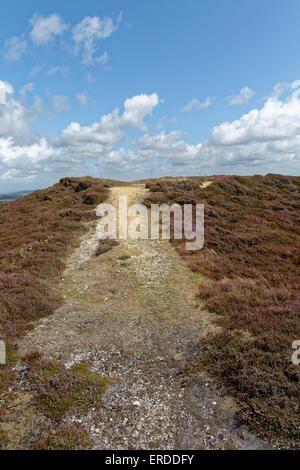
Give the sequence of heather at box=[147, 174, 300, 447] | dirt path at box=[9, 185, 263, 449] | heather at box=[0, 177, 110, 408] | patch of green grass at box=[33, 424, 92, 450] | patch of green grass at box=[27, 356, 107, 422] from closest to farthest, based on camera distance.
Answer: patch of green grass at box=[33, 424, 92, 450], dirt path at box=[9, 185, 263, 449], heather at box=[147, 174, 300, 447], patch of green grass at box=[27, 356, 107, 422], heather at box=[0, 177, 110, 408]

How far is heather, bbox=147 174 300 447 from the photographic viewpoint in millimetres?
6172

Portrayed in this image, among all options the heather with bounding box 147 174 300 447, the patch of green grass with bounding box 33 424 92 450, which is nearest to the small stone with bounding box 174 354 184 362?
the heather with bounding box 147 174 300 447

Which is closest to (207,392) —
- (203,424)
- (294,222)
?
(203,424)

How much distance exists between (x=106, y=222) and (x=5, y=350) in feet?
50.1

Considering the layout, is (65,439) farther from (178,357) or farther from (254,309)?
(254,309)

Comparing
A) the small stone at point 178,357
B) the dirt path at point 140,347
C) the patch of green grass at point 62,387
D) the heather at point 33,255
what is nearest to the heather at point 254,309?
the small stone at point 178,357

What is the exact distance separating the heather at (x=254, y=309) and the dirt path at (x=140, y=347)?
57 cm

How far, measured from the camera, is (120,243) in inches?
746

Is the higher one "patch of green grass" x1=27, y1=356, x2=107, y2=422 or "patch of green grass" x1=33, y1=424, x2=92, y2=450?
"patch of green grass" x1=27, y1=356, x2=107, y2=422

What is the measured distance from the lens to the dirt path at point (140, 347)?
5.80 meters

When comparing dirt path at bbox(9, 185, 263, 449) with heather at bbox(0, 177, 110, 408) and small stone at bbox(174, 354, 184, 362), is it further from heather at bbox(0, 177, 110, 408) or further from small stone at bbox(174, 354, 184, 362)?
heather at bbox(0, 177, 110, 408)

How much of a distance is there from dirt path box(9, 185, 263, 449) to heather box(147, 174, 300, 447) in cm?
57

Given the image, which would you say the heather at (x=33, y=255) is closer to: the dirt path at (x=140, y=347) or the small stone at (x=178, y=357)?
the dirt path at (x=140, y=347)

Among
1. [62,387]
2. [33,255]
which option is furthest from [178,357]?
[33,255]
